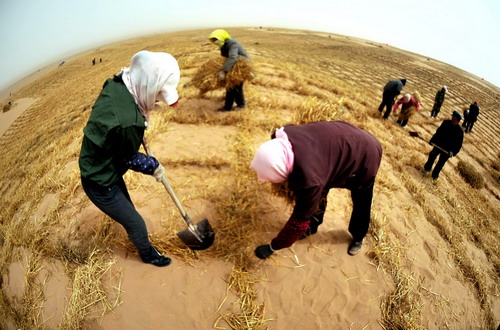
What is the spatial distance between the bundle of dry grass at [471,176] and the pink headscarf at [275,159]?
5972 mm

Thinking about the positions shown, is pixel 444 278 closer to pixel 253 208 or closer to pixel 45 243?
pixel 253 208

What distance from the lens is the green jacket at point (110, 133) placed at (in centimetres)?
136

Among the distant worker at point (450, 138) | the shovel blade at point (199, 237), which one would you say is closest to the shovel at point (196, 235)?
the shovel blade at point (199, 237)

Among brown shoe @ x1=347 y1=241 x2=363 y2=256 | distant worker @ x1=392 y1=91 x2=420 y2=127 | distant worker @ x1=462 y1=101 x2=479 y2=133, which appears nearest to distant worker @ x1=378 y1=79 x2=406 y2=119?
distant worker @ x1=392 y1=91 x2=420 y2=127

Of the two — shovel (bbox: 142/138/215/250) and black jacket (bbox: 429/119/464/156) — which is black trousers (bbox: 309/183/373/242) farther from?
black jacket (bbox: 429/119/464/156)

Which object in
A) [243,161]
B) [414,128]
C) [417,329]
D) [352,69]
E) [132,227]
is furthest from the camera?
[352,69]

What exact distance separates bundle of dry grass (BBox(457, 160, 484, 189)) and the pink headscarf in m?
5.97

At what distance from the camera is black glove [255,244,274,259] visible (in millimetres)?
2314

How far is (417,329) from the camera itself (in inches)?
80.4

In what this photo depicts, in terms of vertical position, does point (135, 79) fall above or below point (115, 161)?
above

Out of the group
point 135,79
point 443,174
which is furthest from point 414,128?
point 135,79

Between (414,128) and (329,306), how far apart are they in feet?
21.8

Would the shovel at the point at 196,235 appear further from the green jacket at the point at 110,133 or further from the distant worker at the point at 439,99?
the distant worker at the point at 439,99

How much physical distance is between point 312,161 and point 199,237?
147cm
